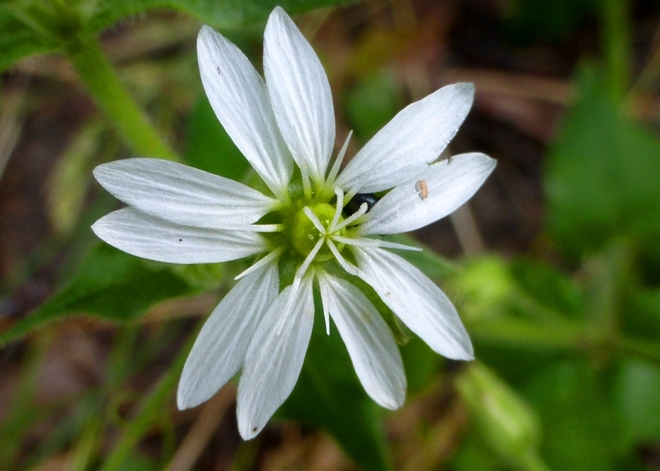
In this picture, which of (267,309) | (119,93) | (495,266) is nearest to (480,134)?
(495,266)

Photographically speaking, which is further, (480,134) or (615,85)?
(480,134)

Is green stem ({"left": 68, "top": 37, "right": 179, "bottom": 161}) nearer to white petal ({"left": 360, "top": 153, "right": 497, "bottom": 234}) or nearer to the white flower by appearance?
the white flower

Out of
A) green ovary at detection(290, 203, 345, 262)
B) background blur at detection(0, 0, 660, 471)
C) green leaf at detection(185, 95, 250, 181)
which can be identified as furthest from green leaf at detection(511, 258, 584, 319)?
green ovary at detection(290, 203, 345, 262)

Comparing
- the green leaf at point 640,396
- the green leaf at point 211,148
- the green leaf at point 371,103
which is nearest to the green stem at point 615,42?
the green leaf at point 371,103

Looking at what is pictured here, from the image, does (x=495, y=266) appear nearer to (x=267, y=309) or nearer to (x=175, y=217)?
(x=267, y=309)

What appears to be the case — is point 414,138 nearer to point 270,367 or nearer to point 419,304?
point 419,304

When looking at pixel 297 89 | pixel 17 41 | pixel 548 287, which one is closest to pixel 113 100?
pixel 17 41
